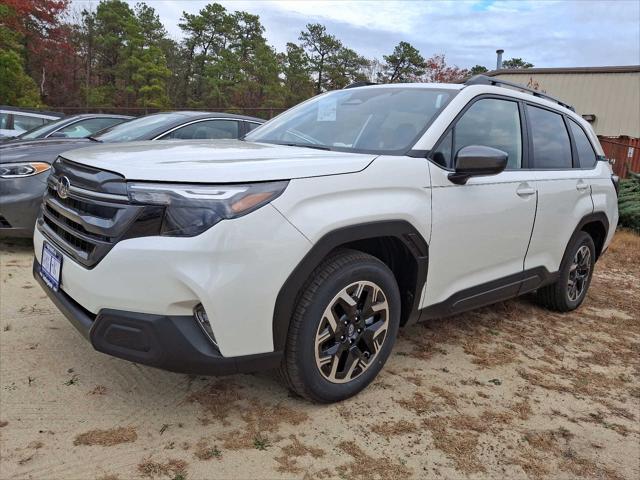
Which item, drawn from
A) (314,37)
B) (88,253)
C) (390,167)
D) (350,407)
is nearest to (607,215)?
(390,167)

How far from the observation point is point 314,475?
83.6 inches

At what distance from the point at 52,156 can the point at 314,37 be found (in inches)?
1599

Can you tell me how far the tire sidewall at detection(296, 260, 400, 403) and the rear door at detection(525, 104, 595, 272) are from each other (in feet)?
4.84

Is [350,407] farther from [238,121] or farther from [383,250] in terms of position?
[238,121]

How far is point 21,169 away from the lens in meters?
4.77

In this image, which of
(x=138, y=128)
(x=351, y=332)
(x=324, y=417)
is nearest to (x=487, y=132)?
(x=351, y=332)

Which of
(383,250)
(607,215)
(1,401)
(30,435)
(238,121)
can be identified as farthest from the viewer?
(238,121)

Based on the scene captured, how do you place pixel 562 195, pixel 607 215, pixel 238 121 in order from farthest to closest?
pixel 238 121 → pixel 607 215 → pixel 562 195

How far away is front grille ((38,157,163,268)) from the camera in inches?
81.8

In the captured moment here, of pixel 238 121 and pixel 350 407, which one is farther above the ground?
pixel 238 121

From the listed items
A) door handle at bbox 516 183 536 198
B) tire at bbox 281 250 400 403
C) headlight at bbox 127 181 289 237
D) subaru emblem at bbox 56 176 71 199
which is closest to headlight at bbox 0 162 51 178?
subaru emblem at bbox 56 176 71 199

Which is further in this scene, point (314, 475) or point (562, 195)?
point (562, 195)

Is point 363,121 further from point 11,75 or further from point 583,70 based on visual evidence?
point 11,75

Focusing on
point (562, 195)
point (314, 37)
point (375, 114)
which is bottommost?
point (562, 195)
